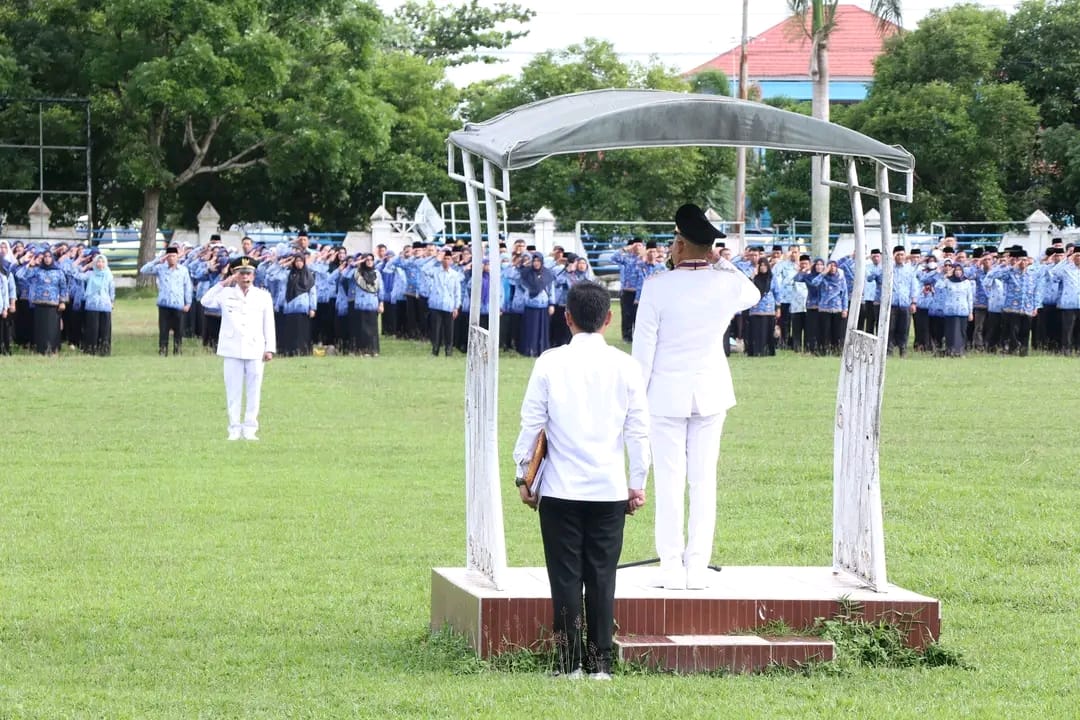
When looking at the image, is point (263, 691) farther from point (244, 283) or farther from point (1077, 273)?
point (1077, 273)

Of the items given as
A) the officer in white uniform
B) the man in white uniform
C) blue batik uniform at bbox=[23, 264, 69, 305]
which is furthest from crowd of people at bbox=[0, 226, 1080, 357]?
the officer in white uniform

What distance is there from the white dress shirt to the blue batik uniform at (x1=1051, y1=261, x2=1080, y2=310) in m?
23.2

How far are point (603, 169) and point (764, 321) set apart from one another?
64.6 ft

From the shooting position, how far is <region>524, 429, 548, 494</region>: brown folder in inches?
284

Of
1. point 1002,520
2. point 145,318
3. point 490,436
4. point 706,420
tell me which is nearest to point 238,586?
point 490,436

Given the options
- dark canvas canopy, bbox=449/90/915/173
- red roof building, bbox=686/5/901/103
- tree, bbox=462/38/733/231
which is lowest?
dark canvas canopy, bbox=449/90/915/173

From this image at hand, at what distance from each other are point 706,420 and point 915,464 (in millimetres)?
7405

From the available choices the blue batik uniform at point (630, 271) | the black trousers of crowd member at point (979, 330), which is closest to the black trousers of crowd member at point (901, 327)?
the black trousers of crowd member at point (979, 330)

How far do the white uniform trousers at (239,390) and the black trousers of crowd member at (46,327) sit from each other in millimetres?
11104

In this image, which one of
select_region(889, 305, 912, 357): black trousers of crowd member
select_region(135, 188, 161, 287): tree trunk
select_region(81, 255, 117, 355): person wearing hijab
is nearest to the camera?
select_region(81, 255, 117, 355): person wearing hijab

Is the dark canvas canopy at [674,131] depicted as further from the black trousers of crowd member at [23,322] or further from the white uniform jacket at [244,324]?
the black trousers of crowd member at [23,322]

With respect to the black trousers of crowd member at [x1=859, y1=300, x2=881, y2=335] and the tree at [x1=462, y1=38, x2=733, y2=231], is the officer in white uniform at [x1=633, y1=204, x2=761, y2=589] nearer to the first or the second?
the black trousers of crowd member at [x1=859, y1=300, x2=881, y2=335]

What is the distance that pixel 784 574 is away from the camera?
8805 mm

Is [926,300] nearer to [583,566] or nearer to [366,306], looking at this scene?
[366,306]
